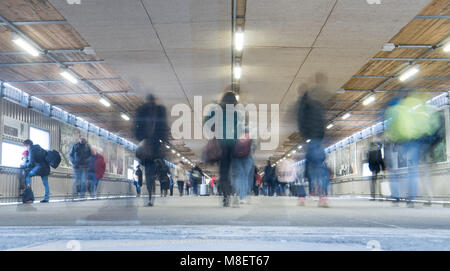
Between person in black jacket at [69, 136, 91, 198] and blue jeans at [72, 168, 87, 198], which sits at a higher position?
person in black jacket at [69, 136, 91, 198]

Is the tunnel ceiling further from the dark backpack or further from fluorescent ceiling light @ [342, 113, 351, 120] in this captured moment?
fluorescent ceiling light @ [342, 113, 351, 120]

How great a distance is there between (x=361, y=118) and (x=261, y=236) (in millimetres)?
22266

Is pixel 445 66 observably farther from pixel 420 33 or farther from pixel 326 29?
pixel 326 29

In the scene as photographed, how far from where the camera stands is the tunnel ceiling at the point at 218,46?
8.84m

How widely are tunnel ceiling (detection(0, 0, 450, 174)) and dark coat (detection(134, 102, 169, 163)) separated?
28.3 inches

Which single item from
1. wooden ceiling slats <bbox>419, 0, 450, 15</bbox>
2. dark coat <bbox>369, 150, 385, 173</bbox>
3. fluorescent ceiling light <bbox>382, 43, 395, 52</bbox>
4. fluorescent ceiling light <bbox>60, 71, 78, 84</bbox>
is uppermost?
wooden ceiling slats <bbox>419, 0, 450, 15</bbox>

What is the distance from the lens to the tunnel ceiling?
29.0ft

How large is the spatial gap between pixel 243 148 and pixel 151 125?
1.81m

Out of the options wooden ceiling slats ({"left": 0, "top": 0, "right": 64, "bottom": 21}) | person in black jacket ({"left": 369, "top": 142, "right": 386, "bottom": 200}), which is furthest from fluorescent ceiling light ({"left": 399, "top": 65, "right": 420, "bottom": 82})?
wooden ceiling slats ({"left": 0, "top": 0, "right": 64, "bottom": 21})

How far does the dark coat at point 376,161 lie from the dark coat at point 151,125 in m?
6.47

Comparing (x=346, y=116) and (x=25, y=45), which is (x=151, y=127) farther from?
(x=346, y=116)

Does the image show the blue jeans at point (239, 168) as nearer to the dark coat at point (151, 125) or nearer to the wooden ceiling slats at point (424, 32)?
the dark coat at point (151, 125)

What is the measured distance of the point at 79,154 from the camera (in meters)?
13.0

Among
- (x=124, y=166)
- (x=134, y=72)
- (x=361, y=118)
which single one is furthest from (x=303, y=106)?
(x=124, y=166)
